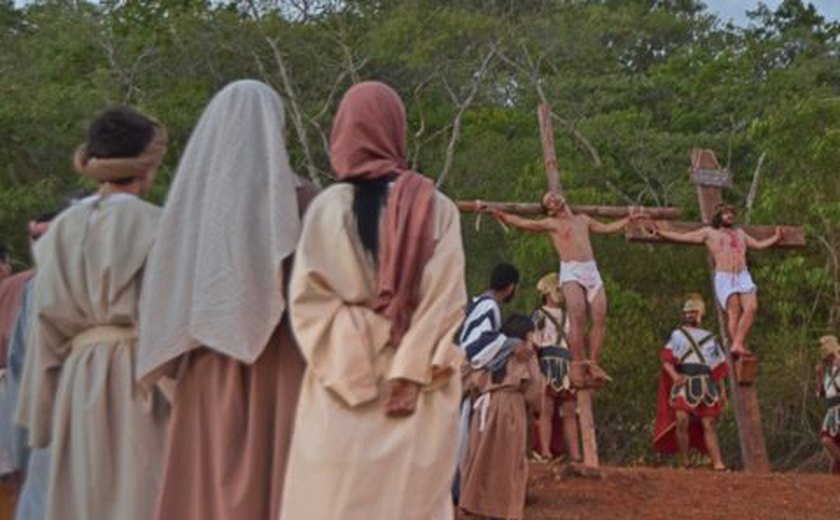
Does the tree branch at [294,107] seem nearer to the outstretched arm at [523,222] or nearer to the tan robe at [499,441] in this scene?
the outstretched arm at [523,222]

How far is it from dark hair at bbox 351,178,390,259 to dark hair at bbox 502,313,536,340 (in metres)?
6.44

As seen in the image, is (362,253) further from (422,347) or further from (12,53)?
(12,53)

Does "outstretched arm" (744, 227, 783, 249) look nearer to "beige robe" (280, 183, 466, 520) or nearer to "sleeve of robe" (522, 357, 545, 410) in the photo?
"sleeve of robe" (522, 357, 545, 410)

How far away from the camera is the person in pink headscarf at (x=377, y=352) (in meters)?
5.80

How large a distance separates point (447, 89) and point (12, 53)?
321 inches

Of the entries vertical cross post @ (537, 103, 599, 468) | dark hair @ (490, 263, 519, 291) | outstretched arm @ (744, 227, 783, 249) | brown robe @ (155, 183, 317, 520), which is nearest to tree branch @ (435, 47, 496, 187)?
outstretched arm @ (744, 227, 783, 249)

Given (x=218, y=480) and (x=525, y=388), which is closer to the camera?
(x=218, y=480)

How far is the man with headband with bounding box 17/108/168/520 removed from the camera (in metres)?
6.55

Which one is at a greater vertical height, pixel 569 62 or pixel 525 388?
pixel 569 62

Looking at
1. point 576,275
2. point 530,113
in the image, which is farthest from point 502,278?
point 530,113

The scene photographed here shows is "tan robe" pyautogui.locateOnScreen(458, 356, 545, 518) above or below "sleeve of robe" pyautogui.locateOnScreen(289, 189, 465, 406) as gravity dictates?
below

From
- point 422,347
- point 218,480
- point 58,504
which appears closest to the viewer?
point 422,347

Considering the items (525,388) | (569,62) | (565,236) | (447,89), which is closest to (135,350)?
(525,388)

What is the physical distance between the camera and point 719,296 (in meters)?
16.8
